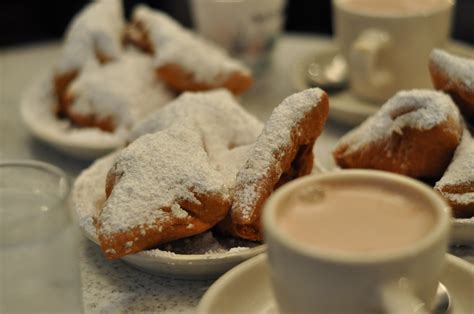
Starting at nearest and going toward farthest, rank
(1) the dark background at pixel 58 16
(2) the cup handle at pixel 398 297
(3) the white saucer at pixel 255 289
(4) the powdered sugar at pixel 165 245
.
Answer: (2) the cup handle at pixel 398 297 < (3) the white saucer at pixel 255 289 < (4) the powdered sugar at pixel 165 245 < (1) the dark background at pixel 58 16

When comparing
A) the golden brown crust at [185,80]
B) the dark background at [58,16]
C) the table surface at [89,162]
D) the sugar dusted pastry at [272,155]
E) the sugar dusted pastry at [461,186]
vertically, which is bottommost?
the dark background at [58,16]

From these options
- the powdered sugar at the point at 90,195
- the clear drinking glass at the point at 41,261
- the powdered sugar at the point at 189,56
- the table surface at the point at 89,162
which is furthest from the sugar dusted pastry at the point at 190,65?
the clear drinking glass at the point at 41,261

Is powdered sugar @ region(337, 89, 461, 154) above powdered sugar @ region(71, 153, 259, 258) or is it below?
above

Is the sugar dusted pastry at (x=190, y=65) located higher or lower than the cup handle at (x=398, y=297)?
lower

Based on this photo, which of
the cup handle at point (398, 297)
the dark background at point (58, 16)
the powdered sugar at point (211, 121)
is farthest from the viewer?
the dark background at point (58, 16)

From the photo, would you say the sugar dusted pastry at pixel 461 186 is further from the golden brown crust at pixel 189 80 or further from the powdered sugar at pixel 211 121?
the golden brown crust at pixel 189 80

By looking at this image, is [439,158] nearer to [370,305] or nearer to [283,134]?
[283,134]

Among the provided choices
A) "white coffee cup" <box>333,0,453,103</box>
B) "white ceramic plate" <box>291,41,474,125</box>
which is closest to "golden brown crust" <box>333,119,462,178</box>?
"white ceramic plate" <box>291,41,474,125</box>

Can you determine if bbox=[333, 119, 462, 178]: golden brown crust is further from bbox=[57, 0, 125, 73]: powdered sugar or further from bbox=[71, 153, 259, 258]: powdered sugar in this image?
bbox=[57, 0, 125, 73]: powdered sugar
